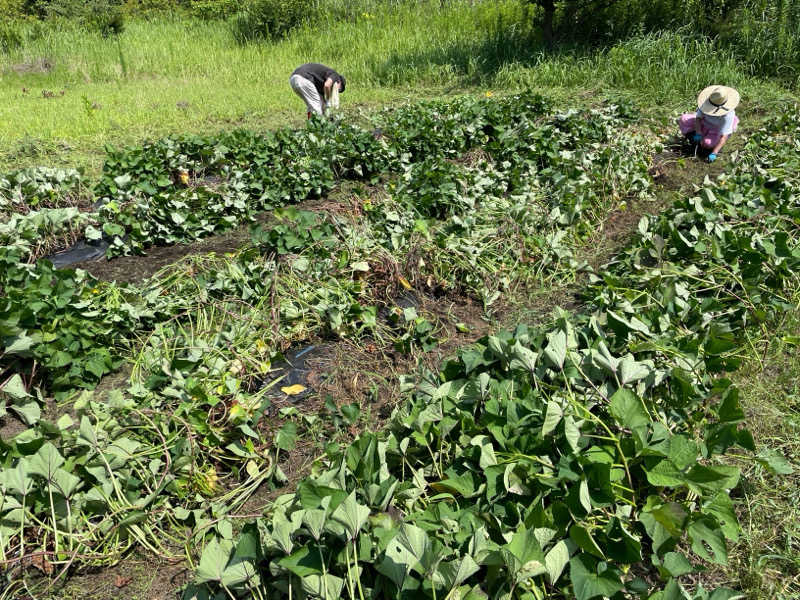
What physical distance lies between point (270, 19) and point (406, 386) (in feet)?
41.7

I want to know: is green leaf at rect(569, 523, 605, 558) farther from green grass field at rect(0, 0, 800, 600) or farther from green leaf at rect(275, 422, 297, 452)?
green leaf at rect(275, 422, 297, 452)

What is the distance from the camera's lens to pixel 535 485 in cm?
183

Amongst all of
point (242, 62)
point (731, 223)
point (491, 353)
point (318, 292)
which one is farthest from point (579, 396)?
point (242, 62)

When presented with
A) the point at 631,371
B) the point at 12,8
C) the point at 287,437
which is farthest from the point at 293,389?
the point at 12,8

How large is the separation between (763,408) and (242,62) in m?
11.7

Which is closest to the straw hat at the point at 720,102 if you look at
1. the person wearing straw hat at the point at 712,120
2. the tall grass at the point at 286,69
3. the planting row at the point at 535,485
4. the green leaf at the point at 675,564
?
the person wearing straw hat at the point at 712,120

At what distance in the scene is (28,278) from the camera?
3.27 metres

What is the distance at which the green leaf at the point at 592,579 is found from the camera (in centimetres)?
148

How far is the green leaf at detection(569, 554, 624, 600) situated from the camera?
58.2 inches

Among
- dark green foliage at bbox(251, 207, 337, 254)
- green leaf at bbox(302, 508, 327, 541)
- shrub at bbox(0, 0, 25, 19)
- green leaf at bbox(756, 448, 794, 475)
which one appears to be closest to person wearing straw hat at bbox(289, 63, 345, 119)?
dark green foliage at bbox(251, 207, 337, 254)

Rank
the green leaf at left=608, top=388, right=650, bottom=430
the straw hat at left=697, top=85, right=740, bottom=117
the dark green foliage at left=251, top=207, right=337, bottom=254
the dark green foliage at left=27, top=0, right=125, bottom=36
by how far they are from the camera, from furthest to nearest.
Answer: the dark green foliage at left=27, top=0, right=125, bottom=36 → the straw hat at left=697, top=85, right=740, bottom=117 → the dark green foliage at left=251, top=207, right=337, bottom=254 → the green leaf at left=608, top=388, right=650, bottom=430

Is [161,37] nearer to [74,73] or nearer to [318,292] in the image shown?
[74,73]

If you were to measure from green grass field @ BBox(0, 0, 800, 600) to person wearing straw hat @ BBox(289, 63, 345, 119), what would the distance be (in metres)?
0.41

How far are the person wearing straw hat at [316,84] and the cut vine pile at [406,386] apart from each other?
2.66 m
